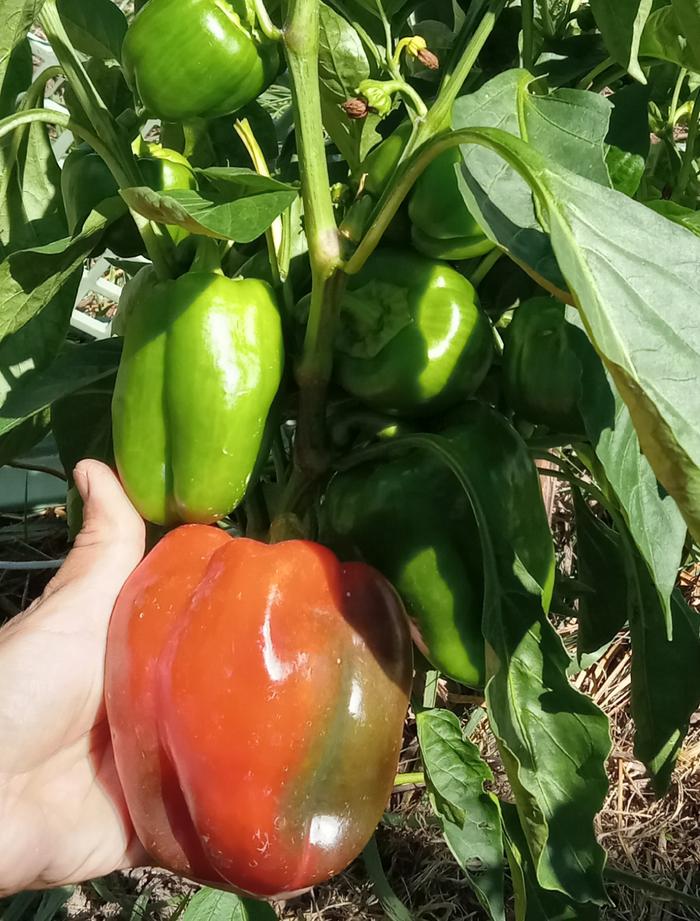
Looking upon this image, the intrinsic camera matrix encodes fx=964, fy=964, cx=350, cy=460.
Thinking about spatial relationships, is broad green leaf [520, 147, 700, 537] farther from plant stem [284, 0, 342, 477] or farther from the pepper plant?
plant stem [284, 0, 342, 477]

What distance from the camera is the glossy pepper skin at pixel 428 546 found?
820 millimetres

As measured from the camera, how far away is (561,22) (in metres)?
0.97

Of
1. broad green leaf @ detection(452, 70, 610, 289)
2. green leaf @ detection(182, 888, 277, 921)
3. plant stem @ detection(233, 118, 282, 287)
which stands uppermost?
broad green leaf @ detection(452, 70, 610, 289)

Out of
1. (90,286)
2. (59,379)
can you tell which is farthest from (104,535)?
(90,286)

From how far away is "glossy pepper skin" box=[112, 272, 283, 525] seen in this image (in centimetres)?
77

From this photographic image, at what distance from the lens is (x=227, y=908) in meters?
1.12

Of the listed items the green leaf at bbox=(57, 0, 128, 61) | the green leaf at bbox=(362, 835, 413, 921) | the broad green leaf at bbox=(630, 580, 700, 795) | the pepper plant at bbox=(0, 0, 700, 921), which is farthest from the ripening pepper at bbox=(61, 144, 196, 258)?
the green leaf at bbox=(362, 835, 413, 921)

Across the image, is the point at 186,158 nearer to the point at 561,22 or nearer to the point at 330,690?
the point at 561,22

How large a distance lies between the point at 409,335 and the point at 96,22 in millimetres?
432

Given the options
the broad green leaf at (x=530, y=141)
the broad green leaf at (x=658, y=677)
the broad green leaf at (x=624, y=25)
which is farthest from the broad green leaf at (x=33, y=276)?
the broad green leaf at (x=658, y=677)

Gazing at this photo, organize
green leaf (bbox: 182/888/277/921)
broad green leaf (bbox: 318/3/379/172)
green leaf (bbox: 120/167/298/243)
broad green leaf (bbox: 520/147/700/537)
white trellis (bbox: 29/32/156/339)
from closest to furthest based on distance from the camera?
1. broad green leaf (bbox: 520/147/700/537)
2. green leaf (bbox: 120/167/298/243)
3. broad green leaf (bbox: 318/3/379/172)
4. green leaf (bbox: 182/888/277/921)
5. white trellis (bbox: 29/32/156/339)

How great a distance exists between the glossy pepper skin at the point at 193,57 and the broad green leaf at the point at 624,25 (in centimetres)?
26

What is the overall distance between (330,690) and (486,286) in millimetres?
455

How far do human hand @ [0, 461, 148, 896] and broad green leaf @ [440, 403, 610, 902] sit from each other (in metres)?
0.33
